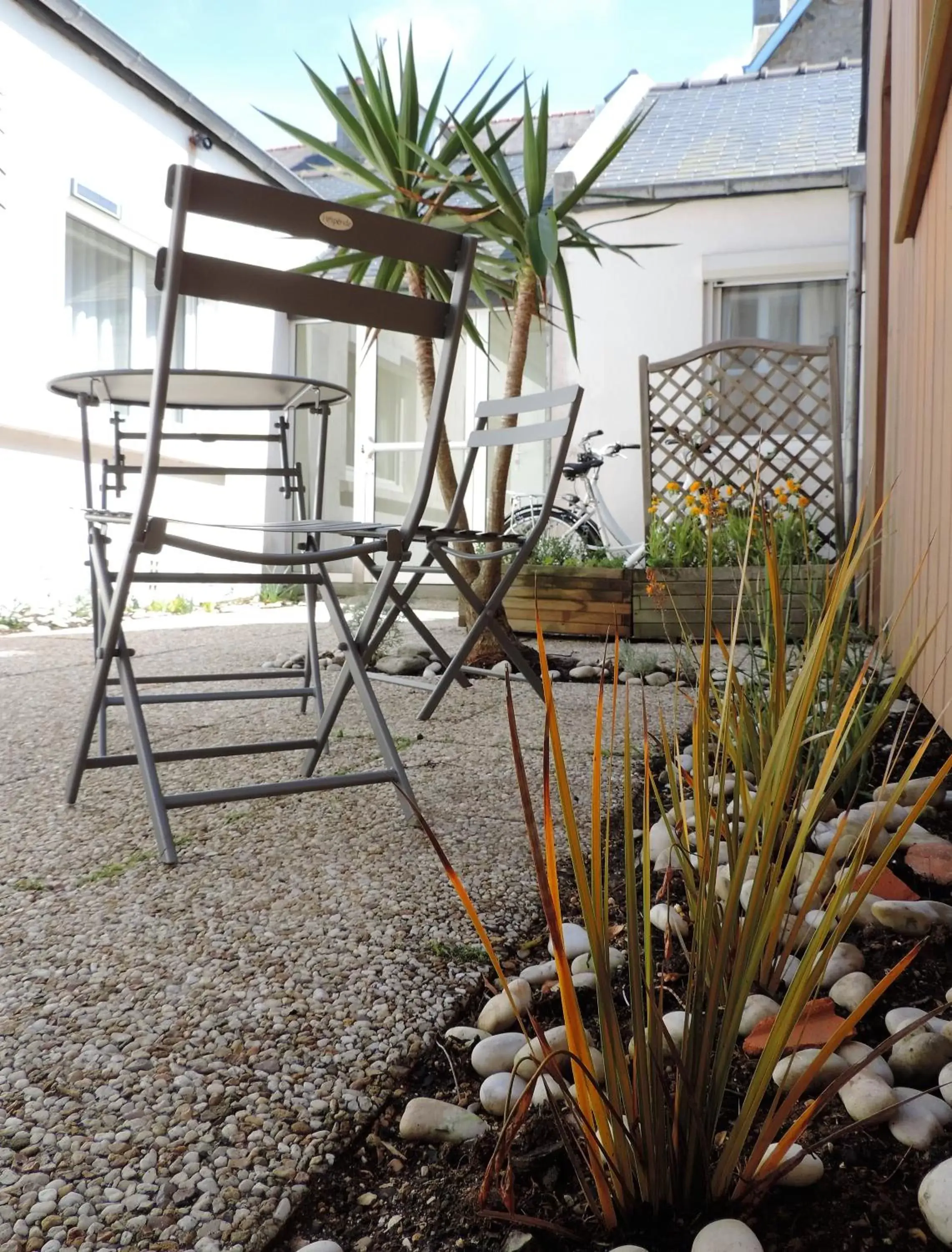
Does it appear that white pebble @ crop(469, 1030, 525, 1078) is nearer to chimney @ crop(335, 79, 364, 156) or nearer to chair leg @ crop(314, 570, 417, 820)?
chair leg @ crop(314, 570, 417, 820)

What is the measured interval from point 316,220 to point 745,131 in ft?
23.9

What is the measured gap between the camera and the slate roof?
696 cm

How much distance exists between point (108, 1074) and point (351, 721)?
70.6 inches

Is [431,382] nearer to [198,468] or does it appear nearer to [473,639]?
[198,468]

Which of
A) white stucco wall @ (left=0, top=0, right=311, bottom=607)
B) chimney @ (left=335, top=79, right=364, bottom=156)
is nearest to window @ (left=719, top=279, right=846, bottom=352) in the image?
white stucco wall @ (left=0, top=0, right=311, bottom=607)

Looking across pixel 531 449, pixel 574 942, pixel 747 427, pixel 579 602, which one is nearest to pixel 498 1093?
pixel 574 942

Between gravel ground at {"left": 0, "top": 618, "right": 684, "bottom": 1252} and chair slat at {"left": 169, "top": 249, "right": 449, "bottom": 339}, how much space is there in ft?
2.74

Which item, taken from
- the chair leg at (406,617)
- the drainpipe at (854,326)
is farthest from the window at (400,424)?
the chair leg at (406,617)

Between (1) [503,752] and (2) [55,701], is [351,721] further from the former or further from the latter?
(2) [55,701]

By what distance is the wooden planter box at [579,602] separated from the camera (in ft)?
14.9

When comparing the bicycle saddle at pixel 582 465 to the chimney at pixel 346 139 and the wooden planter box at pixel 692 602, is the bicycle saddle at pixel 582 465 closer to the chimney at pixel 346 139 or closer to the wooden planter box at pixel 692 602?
the wooden planter box at pixel 692 602

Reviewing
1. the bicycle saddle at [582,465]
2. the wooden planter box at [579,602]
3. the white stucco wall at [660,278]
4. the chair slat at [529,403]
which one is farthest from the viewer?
the white stucco wall at [660,278]

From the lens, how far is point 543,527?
2.34 meters

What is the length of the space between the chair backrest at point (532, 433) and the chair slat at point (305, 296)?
0.47m
